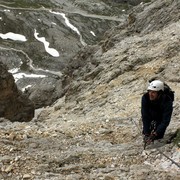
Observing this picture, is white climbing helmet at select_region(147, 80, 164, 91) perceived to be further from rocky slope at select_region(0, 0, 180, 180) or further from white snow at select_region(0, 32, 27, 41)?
white snow at select_region(0, 32, 27, 41)

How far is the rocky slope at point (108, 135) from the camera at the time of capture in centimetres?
1348

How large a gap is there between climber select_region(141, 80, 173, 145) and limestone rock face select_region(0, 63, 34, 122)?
111 ft

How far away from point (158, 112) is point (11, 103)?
36.3 metres

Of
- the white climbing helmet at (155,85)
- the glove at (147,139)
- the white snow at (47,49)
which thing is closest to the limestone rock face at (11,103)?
the glove at (147,139)

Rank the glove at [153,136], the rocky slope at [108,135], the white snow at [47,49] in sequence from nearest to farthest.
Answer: the rocky slope at [108,135] < the glove at [153,136] < the white snow at [47,49]

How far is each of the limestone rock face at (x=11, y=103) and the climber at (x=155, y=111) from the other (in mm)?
33713

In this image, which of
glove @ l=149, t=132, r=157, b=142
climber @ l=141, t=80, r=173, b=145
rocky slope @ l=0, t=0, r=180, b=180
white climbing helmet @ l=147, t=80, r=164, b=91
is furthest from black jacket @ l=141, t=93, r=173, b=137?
rocky slope @ l=0, t=0, r=180, b=180

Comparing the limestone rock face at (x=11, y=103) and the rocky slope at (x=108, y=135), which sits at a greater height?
the limestone rock face at (x=11, y=103)

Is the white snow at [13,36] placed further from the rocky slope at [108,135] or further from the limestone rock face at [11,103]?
the rocky slope at [108,135]

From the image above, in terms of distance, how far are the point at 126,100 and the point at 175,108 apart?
6.97m

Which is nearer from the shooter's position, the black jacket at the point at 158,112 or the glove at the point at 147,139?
the black jacket at the point at 158,112

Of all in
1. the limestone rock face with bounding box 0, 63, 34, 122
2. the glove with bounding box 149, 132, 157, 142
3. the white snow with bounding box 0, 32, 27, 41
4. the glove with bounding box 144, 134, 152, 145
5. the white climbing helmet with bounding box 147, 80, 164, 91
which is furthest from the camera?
the white snow with bounding box 0, 32, 27, 41

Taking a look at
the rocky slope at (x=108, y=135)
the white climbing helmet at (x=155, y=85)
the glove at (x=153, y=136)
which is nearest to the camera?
the white climbing helmet at (x=155, y=85)

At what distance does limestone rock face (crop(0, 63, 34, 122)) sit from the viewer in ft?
153
